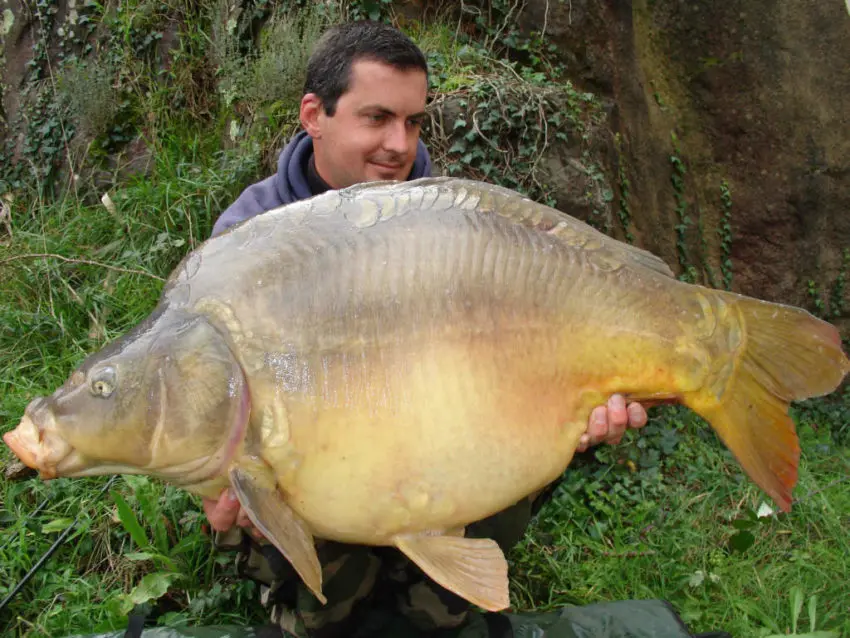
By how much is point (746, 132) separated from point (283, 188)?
272cm

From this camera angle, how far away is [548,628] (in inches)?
79.1

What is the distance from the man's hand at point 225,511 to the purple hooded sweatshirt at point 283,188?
2.52 ft

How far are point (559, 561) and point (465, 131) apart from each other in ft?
5.68

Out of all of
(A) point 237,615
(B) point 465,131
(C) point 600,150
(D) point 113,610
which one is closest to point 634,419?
(A) point 237,615

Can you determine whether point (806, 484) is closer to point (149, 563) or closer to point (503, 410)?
point (503, 410)

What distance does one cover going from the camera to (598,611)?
2.08 m

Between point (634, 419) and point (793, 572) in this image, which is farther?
point (793, 572)

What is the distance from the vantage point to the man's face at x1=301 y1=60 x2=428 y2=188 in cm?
197

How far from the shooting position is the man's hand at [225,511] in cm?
143

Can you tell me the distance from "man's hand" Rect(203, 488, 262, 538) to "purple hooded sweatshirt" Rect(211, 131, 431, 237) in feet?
2.52

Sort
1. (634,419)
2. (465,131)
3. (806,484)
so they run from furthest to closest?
(465,131)
(806,484)
(634,419)

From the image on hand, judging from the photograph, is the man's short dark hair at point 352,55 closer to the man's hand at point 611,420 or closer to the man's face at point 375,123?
the man's face at point 375,123

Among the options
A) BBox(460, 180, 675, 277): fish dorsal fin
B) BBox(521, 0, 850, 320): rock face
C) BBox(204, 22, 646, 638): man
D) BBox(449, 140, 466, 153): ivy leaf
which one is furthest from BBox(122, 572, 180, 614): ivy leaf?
BBox(521, 0, 850, 320): rock face

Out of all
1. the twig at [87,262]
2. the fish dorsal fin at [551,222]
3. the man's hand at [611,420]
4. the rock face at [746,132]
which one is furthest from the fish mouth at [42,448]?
the rock face at [746,132]
